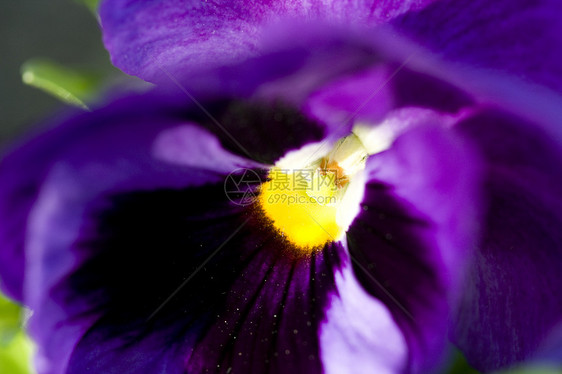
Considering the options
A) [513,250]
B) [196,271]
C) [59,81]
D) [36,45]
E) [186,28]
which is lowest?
[513,250]

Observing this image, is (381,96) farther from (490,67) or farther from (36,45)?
(36,45)

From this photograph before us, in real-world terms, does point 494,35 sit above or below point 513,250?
above

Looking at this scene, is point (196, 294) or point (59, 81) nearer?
point (196, 294)

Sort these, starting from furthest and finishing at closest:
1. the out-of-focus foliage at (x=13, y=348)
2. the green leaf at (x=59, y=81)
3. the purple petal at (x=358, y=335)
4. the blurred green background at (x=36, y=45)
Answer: the blurred green background at (x=36, y=45) < the out-of-focus foliage at (x=13, y=348) < the green leaf at (x=59, y=81) < the purple petal at (x=358, y=335)

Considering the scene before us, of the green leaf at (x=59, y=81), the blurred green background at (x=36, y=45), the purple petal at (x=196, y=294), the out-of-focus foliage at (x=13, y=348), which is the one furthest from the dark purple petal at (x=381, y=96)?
the blurred green background at (x=36, y=45)

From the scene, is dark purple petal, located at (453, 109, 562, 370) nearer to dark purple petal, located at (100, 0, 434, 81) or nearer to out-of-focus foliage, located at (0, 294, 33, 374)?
dark purple petal, located at (100, 0, 434, 81)

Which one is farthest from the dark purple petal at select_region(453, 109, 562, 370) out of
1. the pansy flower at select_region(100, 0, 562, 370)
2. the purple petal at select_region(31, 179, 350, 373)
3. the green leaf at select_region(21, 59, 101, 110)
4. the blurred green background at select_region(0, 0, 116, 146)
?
the blurred green background at select_region(0, 0, 116, 146)

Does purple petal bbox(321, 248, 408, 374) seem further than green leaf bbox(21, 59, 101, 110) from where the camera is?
No

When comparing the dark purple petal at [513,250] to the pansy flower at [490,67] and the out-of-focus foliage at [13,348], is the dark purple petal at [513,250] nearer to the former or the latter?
the pansy flower at [490,67]

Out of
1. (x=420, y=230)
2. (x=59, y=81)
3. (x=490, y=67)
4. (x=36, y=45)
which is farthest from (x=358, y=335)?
(x=36, y=45)
